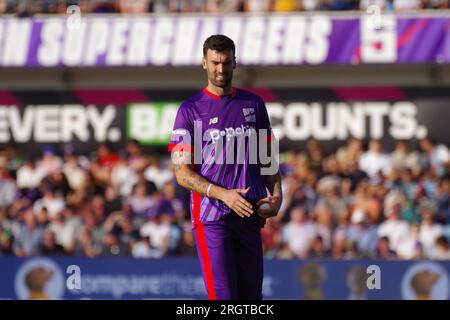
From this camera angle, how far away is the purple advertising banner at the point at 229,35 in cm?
1983

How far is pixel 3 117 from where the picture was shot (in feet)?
71.5

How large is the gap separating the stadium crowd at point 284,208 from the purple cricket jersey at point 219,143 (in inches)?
312

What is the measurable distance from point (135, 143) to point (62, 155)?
179 centimetres

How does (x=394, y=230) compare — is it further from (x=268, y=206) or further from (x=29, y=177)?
(x=268, y=206)

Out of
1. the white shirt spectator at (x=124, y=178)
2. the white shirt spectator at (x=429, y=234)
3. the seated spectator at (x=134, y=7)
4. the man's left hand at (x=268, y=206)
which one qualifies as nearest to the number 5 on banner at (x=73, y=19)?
the seated spectator at (x=134, y=7)

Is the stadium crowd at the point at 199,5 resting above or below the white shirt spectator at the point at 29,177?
above

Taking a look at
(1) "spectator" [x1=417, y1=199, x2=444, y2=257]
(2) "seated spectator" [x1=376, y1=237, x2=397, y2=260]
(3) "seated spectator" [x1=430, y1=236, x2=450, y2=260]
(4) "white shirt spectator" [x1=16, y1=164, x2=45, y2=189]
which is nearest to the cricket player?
(2) "seated spectator" [x1=376, y1=237, x2=397, y2=260]

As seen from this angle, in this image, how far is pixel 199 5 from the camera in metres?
20.6

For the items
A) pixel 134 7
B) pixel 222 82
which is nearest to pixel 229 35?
pixel 134 7

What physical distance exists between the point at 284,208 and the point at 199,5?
16.3ft

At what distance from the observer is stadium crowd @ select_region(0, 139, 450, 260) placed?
1609cm

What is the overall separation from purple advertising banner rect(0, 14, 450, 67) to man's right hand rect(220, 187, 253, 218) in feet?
40.0

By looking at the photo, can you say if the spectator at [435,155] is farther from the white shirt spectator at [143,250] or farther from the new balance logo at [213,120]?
the new balance logo at [213,120]

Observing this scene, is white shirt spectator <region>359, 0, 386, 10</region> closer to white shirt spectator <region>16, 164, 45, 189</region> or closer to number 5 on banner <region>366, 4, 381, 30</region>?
number 5 on banner <region>366, 4, 381, 30</region>
